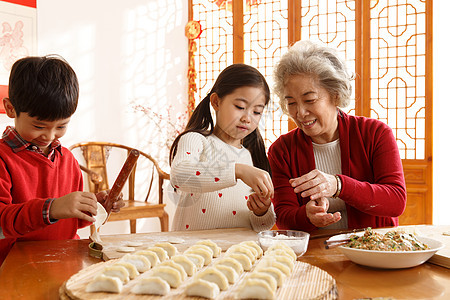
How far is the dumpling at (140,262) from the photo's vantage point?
943mm

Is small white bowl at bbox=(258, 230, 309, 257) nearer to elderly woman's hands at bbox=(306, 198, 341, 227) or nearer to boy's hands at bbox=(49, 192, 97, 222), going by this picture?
elderly woman's hands at bbox=(306, 198, 341, 227)

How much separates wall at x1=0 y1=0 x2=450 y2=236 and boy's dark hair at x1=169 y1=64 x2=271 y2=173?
2.12m

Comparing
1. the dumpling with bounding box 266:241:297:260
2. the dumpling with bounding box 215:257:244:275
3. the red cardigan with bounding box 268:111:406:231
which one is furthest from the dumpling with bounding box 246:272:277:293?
the red cardigan with bounding box 268:111:406:231

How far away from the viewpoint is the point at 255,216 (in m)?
1.58

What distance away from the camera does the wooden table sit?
847 mm

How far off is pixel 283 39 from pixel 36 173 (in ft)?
11.1

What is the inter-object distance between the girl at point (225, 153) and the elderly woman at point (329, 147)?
110mm

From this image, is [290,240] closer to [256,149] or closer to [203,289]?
[203,289]

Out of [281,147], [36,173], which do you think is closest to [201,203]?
[281,147]

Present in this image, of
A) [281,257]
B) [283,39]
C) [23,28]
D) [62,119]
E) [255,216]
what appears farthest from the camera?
[283,39]

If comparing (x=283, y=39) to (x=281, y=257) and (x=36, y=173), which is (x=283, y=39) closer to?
(x=36, y=173)

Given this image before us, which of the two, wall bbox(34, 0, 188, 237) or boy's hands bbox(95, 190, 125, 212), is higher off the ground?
wall bbox(34, 0, 188, 237)

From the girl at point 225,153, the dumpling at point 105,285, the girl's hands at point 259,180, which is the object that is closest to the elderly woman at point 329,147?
the girl at point 225,153

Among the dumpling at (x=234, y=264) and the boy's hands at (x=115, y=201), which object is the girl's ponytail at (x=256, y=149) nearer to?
the boy's hands at (x=115, y=201)
